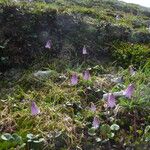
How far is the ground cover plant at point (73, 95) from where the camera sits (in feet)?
18.1

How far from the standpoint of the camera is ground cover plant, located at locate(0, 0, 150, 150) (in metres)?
5.52

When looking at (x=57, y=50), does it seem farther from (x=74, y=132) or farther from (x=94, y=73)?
(x=74, y=132)

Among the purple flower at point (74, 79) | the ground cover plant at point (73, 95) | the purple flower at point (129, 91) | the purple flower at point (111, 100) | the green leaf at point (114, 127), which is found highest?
the purple flower at point (129, 91)

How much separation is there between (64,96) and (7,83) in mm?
Result: 1076

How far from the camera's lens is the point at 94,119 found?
18.5 ft

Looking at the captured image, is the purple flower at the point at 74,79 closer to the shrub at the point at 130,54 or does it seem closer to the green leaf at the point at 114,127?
the green leaf at the point at 114,127

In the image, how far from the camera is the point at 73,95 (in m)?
6.46

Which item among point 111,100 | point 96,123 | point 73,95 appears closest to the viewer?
point 96,123

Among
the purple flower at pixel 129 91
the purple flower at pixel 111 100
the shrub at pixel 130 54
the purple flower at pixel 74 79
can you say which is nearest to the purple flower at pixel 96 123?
the purple flower at pixel 111 100

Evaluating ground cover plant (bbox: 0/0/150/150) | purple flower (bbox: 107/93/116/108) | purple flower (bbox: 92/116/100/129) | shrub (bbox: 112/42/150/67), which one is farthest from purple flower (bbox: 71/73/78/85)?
shrub (bbox: 112/42/150/67)

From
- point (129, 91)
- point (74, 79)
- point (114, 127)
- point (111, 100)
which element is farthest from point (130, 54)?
point (114, 127)

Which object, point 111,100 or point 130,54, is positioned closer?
point 111,100

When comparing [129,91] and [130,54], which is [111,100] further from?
[130,54]

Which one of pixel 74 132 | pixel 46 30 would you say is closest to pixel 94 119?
pixel 74 132
